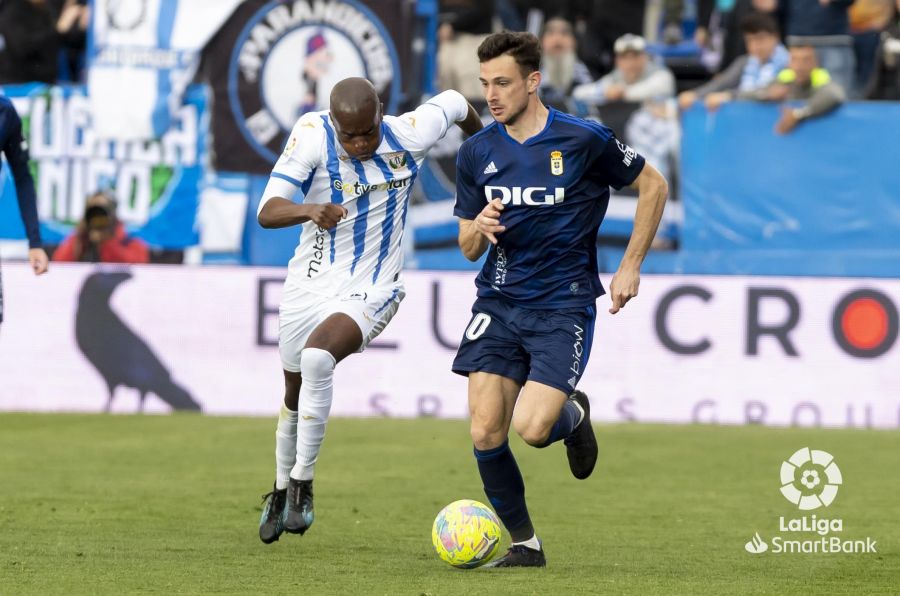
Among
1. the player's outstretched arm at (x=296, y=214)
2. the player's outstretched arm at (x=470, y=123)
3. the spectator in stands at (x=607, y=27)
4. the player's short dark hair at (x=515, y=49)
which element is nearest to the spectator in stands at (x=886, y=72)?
the spectator in stands at (x=607, y=27)

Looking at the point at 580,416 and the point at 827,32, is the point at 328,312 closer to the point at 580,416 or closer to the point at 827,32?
the point at 580,416

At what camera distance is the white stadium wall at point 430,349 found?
1318cm

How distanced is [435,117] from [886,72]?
8412mm

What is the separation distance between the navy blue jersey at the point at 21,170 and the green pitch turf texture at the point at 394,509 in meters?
1.58

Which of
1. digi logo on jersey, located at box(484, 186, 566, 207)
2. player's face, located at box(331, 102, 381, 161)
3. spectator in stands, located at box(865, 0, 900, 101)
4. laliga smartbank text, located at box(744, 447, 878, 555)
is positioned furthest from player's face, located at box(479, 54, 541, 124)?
spectator in stands, located at box(865, 0, 900, 101)

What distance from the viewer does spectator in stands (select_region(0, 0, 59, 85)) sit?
16.0 metres

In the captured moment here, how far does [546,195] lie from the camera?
22.5 feet

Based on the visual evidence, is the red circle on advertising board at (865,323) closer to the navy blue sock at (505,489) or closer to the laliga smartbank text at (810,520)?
the laliga smartbank text at (810,520)

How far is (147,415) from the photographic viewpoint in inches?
535

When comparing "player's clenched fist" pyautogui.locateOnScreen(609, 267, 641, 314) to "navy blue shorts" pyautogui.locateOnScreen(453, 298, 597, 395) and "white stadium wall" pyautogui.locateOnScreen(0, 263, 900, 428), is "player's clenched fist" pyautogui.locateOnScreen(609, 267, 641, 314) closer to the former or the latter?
"navy blue shorts" pyautogui.locateOnScreen(453, 298, 597, 395)

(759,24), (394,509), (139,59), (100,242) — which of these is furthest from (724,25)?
(394,509)

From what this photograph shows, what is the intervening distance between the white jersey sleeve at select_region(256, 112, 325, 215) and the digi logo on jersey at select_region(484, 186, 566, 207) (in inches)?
38.1

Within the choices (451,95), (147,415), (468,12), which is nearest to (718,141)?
(468,12)

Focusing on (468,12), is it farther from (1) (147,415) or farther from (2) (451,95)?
(2) (451,95)
